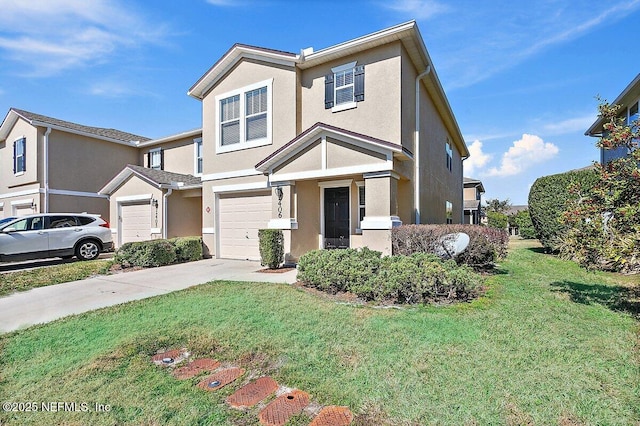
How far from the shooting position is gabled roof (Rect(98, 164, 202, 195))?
13.6 metres

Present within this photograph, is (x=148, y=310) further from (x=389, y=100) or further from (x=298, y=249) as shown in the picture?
(x=389, y=100)

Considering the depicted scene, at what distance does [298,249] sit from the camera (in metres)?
10.2

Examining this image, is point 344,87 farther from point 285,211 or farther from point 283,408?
point 283,408

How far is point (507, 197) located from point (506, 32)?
43.7m

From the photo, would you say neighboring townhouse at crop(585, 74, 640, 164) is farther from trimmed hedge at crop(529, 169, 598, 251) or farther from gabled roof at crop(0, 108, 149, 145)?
gabled roof at crop(0, 108, 149, 145)

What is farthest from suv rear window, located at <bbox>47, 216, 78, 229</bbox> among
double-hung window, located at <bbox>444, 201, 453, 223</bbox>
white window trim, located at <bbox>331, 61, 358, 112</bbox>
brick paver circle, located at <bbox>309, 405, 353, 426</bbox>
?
double-hung window, located at <bbox>444, 201, 453, 223</bbox>

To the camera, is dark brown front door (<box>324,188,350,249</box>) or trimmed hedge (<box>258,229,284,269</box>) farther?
dark brown front door (<box>324,188,350,249</box>)

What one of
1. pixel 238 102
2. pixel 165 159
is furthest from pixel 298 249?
pixel 165 159

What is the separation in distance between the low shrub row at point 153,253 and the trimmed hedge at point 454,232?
781cm

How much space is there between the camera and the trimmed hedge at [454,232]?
773cm

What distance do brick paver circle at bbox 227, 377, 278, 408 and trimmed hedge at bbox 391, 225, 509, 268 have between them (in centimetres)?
549

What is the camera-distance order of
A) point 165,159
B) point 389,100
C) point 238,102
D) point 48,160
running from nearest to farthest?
point 389,100, point 238,102, point 48,160, point 165,159

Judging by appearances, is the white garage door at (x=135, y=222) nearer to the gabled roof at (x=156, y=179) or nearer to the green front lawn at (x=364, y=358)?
the gabled roof at (x=156, y=179)

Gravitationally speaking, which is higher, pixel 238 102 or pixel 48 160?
pixel 238 102
